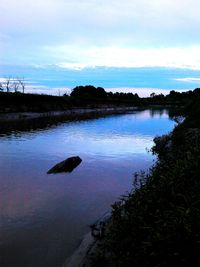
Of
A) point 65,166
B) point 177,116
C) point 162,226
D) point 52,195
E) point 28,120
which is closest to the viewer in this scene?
point 162,226

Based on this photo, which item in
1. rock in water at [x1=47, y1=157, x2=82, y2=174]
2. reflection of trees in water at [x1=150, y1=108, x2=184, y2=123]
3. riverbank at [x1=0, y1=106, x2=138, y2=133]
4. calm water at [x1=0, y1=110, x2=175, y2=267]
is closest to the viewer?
calm water at [x1=0, y1=110, x2=175, y2=267]

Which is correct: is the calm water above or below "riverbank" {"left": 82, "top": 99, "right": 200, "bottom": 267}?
below

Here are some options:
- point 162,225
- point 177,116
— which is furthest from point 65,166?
point 177,116

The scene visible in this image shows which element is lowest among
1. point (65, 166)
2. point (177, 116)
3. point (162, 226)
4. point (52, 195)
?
point (52, 195)

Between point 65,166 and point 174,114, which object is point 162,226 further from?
point 174,114

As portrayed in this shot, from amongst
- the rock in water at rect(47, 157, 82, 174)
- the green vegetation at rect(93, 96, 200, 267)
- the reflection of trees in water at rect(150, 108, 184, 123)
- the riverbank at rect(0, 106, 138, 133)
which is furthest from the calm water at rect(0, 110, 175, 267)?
the reflection of trees in water at rect(150, 108, 184, 123)

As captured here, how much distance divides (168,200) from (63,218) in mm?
8655

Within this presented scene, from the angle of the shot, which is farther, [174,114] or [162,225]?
[174,114]

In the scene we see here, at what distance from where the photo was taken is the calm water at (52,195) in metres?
13.3

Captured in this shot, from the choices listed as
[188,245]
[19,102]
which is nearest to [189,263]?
[188,245]

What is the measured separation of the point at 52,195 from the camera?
19875mm

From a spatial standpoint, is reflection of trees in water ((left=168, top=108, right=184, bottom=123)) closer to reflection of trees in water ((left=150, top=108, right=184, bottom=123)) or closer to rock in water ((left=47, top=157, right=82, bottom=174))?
reflection of trees in water ((left=150, top=108, right=184, bottom=123))

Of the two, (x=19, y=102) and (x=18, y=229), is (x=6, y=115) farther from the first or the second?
(x=18, y=229)

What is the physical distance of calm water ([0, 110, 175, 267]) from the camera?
1327cm
